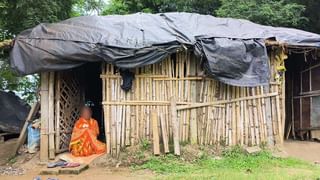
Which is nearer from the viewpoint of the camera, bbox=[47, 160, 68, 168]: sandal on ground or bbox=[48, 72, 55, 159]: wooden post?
bbox=[47, 160, 68, 168]: sandal on ground

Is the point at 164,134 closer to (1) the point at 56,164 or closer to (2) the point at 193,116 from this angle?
(2) the point at 193,116

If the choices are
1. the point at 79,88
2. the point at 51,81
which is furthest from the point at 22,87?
the point at 51,81

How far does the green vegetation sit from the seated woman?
1558mm

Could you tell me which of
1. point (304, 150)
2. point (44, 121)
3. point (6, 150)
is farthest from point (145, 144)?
point (6, 150)

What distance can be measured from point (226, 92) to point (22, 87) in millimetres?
11451

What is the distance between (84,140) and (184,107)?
238cm

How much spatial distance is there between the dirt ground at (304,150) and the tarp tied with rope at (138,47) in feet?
6.23

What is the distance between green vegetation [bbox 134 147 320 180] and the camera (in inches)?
304

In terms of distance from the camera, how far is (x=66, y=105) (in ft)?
33.9

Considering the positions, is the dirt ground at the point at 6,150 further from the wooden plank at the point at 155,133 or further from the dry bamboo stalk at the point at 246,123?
the dry bamboo stalk at the point at 246,123

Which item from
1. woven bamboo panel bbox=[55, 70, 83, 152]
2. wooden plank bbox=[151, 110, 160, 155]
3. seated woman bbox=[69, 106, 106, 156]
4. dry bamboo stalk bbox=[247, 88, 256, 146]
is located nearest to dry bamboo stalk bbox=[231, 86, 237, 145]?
dry bamboo stalk bbox=[247, 88, 256, 146]

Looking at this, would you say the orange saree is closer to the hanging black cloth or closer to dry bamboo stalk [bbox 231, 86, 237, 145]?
the hanging black cloth

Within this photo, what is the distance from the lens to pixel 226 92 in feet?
31.9

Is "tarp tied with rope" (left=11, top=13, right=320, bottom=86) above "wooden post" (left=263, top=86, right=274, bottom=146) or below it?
above
